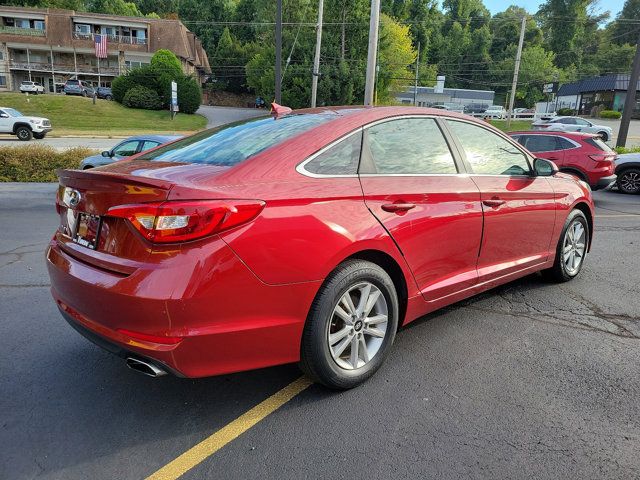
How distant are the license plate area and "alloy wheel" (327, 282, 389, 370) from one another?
4.39 feet

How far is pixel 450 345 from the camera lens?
142 inches

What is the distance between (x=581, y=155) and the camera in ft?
38.4

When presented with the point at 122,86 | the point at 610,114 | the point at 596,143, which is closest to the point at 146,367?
the point at 596,143

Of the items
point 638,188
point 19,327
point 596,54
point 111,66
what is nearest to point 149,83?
point 111,66

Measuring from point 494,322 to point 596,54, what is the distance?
366ft

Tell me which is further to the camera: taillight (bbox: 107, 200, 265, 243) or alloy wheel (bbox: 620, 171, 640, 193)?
alloy wheel (bbox: 620, 171, 640, 193)

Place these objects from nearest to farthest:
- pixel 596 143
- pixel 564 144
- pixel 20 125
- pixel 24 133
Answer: pixel 596 143 → pixel 564 144 → pixel 20 125 → pixel 24 133

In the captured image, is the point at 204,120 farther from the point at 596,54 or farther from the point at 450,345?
the point at 596,54

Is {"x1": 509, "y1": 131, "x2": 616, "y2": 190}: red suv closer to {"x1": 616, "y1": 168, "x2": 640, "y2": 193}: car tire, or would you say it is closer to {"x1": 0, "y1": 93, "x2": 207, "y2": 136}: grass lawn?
{"x1": 616, "y1": 168, "x2": 640, "y2": 193}: car tire

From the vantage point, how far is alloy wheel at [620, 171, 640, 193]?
1315cm

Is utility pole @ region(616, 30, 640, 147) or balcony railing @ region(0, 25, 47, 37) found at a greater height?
balcony railing @ region(0, 25, 47, 37)

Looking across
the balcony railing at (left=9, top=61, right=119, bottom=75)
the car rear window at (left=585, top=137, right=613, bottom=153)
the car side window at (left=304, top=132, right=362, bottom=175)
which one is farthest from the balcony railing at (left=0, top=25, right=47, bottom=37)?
the car side window at (left=304, top=132, right=362, bottom=175)

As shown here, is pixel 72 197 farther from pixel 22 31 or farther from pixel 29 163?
pixel 22 31

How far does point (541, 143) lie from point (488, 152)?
937 cm
